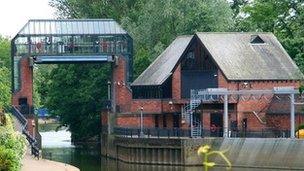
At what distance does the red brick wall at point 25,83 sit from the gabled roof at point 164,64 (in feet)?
32.4

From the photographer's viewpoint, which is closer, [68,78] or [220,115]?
[220,115]

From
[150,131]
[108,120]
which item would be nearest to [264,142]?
[150,131]

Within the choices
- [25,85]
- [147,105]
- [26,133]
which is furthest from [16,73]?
[26,133]

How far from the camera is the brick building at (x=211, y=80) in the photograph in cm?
6900

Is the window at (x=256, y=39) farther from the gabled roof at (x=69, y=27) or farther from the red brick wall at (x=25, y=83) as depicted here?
the red brick wall at (x=25, y=83)

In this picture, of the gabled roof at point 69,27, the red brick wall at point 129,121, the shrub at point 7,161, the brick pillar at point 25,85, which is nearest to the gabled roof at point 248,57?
the red brick wall at point 129,121

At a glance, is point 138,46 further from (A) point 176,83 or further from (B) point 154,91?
(A) point 176,83

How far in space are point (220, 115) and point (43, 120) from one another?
115 m

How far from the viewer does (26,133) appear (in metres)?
61.8

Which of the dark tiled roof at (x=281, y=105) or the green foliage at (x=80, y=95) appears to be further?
the green foliage at (x=80, y=95)

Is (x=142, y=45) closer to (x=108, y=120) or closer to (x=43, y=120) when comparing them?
(x=108, y=120)

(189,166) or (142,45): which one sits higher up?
(142,45)

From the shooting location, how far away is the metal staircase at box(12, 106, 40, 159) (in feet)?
186

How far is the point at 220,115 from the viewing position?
224ft
